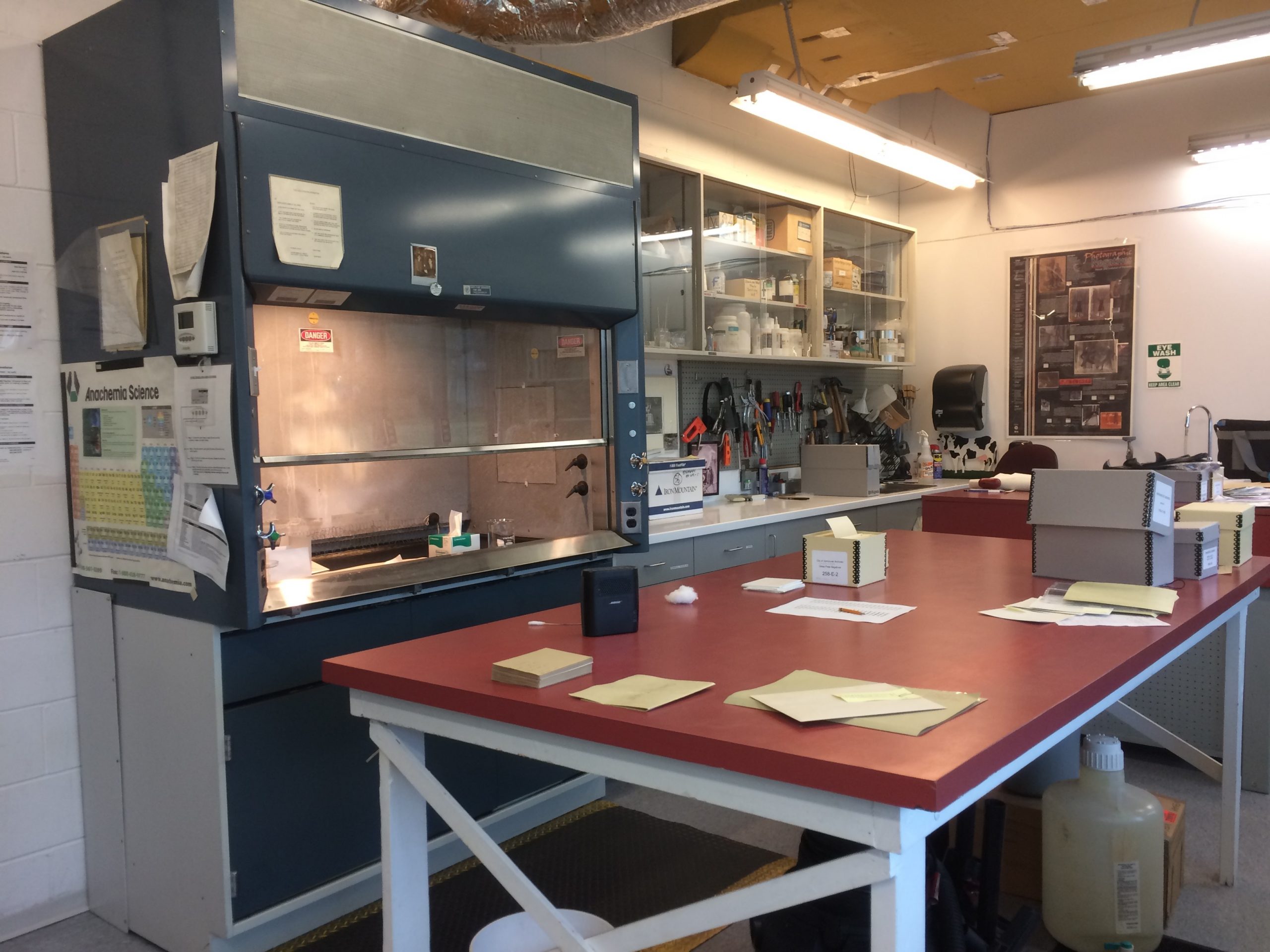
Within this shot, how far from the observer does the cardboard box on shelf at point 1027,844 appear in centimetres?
240

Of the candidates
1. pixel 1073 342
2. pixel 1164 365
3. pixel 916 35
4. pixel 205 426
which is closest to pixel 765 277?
pixel 916 35

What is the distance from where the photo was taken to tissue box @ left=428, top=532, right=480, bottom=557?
299 cm

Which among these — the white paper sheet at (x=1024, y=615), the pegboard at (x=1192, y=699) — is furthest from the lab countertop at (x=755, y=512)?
the white paper sheet at (x=1024, y=615)

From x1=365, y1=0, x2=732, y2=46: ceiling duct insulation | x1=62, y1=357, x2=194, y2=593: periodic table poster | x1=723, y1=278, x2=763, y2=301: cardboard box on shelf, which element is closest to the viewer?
x1=62, y1=357, x2=194, y2=593: periodic table poster

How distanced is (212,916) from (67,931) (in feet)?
1.82

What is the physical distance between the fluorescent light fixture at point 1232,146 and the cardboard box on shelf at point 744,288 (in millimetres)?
2280

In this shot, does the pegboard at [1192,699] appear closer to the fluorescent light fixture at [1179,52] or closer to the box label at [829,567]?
the box label at [829,567]

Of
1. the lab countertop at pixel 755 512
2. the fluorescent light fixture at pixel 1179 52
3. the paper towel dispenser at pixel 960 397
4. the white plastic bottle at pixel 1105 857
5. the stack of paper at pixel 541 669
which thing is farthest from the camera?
the paper towel dispenser at pixel 960 397

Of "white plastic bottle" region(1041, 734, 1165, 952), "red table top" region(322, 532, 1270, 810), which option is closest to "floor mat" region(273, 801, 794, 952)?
"white plastic bottle" region(1041, 734, 1165, 952)

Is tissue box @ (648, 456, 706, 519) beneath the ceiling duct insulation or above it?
beneath

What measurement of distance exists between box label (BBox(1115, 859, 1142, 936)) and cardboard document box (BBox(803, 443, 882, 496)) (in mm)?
2758

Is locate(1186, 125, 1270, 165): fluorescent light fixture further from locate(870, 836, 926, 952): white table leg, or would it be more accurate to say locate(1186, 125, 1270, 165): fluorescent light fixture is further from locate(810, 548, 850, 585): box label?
locate(870, 836, 926, 952): white table leg

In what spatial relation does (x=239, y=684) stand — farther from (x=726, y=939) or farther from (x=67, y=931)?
(x=726, y=939)

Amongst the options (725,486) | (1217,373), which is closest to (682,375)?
(725,486)
